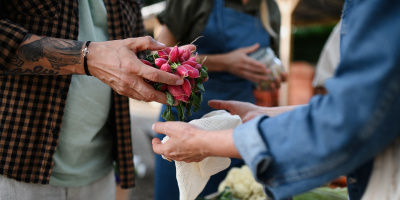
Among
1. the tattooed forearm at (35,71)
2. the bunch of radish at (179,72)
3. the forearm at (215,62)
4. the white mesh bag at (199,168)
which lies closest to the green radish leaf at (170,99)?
the bunch of radish at (179,72)

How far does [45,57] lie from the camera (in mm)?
1193

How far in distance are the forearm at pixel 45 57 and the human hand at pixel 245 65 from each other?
Answer: 1.16 meters

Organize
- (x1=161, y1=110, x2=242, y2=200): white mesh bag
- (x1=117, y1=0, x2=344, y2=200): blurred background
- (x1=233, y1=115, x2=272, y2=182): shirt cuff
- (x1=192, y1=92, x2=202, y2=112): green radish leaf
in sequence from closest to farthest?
(x1=233, y1=115, x2=272, y2=182): shirt cuff
(x1=161, y1=110, x2=242, y2=200): white mesh bag
(x1=192, y1=92, x2=202, y2=112): green radish leaf
(x1=117, y1=0, x2=344, y2=200): blurred background

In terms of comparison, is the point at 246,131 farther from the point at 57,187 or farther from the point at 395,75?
the point at 57,187

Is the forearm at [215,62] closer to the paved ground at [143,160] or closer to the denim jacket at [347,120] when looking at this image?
the paved ground at [143,160]

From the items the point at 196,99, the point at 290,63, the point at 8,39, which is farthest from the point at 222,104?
the point at 290,63

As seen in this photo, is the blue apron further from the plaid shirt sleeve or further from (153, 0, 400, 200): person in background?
(153, 0, 400, 200): person in background

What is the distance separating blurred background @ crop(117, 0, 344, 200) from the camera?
4.48 m

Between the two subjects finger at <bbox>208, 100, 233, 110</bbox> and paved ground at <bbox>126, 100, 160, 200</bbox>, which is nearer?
finger at <bbox>208, 100, 233, 110</bbox>

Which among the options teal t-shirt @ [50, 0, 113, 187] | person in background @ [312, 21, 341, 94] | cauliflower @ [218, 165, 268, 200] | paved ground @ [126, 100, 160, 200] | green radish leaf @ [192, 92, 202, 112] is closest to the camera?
green radish leaf @ [192, 92, 202, 112]

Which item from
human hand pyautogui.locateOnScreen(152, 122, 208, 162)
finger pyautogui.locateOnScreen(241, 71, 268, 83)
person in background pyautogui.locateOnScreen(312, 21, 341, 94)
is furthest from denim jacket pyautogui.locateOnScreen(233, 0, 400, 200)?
person in background pyautogui.locateOnScreen(312, 21, 341, 94)

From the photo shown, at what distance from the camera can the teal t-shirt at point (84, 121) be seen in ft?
4.68

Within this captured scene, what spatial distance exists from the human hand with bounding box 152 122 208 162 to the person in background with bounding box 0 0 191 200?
19cm

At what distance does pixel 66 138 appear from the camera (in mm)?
1430
